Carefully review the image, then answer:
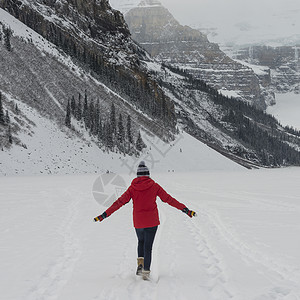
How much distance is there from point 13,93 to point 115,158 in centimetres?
2171

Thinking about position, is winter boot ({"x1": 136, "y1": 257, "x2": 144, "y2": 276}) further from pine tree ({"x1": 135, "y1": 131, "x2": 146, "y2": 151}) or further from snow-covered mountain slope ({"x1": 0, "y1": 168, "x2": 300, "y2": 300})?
pine tree ({"x1": 135, "y1": 131, "x2": 146, "y2": 151})

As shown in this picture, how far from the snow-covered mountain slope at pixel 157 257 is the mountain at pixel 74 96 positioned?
37.1 m

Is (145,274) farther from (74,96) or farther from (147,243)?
(74,96)

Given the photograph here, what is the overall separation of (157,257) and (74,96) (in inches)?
2767

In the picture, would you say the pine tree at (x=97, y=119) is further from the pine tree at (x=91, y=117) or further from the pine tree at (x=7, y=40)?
the pine tree at (x=7, y=40)

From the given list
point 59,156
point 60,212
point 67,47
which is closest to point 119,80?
point 67,47

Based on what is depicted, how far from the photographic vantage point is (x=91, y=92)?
8138 centimetres

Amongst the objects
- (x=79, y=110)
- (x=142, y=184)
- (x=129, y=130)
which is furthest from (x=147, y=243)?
(x=129, y=130)

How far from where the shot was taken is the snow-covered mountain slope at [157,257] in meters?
6.34

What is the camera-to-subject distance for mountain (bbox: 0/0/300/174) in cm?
5547

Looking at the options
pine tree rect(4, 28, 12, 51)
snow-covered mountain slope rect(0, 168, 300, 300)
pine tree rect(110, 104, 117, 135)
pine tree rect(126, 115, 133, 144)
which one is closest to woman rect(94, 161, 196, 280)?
snow-covered mountain slope rect(0, 168, 300, 300)

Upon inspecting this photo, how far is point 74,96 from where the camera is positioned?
75.6 metres

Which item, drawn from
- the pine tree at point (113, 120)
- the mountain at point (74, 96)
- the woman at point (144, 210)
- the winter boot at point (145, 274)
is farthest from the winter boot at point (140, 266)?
the pine tree at point (113, 120)

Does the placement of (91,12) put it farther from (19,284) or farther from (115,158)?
(19,284)
